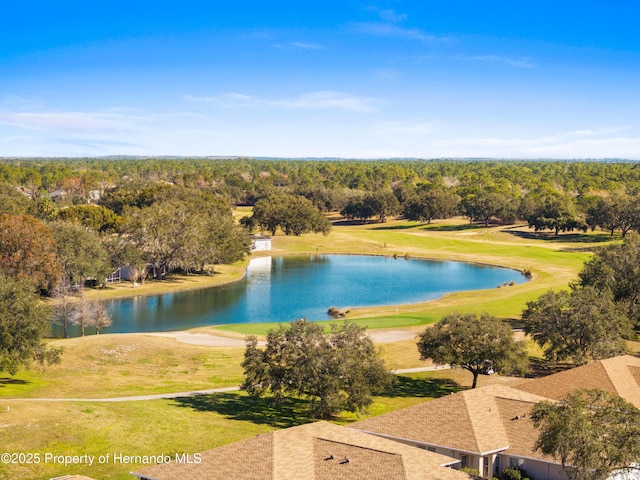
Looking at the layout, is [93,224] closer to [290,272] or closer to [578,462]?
[290,272]

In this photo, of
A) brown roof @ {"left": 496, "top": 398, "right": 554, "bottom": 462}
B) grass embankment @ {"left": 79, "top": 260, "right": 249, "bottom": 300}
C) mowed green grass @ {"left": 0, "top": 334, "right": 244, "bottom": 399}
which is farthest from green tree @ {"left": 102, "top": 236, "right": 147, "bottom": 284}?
brown roof @ {"left": 496, "top": 398, "right": 554, "bottom": 462}

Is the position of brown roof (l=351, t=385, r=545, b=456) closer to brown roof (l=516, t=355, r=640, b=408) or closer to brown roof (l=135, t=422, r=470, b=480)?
brown roof (l=135, t=422, r=470, b=480)

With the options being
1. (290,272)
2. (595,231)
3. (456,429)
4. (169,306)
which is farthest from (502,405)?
(595,231)

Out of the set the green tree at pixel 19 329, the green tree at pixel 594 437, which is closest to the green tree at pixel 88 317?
the green tree at pixel 19 329

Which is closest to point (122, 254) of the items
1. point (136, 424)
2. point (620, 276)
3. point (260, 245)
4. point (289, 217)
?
point (260, 245)

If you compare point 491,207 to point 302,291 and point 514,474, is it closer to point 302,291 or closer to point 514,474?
point 302,291
